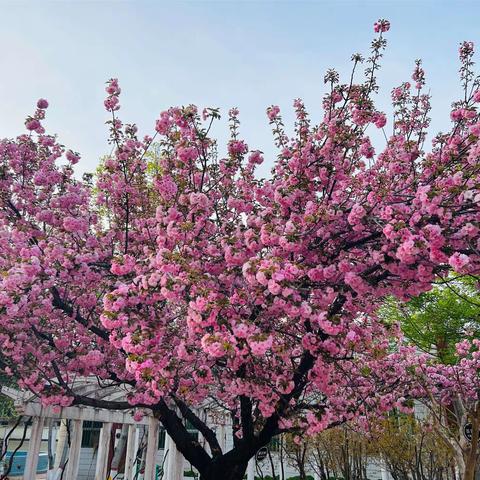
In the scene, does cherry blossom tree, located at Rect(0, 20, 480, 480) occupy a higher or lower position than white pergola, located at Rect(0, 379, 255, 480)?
higher

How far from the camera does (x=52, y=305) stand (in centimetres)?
688

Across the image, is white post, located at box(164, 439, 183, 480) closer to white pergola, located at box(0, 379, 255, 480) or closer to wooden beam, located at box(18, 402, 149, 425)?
white pergola, located at box(0, 379, 255, 480)

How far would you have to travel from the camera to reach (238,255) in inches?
210

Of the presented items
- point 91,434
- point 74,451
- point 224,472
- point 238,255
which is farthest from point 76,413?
point 91,434

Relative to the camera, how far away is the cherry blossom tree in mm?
4754

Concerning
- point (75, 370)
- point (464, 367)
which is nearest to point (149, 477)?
point (75, 370)

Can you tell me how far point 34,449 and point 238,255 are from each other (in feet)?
18.1

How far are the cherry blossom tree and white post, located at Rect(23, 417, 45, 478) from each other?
0.94 metres

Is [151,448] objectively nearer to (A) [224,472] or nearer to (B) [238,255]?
(A) [224,472]

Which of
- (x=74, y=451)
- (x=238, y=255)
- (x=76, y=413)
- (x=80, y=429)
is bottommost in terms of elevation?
(x=74, y=451)

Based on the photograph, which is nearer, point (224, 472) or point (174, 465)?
point (224, 472)

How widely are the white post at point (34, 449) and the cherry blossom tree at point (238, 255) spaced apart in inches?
37.0

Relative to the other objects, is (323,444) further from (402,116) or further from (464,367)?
(402,116)

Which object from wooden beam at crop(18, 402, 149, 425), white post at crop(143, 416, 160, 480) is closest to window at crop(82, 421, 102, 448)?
wooden beam at crop(18, 402, 149, 425)
